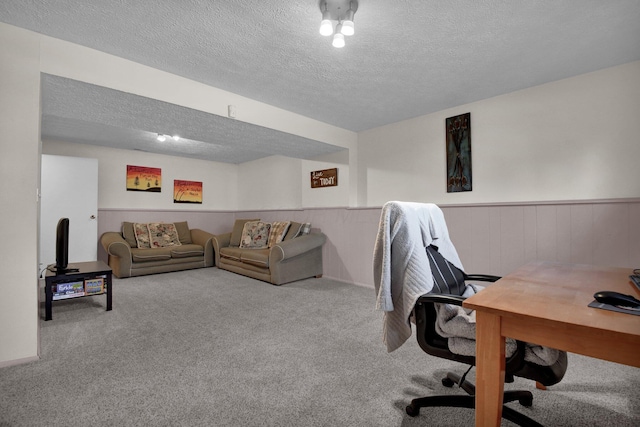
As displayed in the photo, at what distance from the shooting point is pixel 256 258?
449 cm

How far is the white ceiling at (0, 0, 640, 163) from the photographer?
1896 mm

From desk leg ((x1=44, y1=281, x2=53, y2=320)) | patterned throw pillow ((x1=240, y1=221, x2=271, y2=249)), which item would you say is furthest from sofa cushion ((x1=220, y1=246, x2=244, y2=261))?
desk leg ((x1=44, y1=281, x2=53, y2=320))

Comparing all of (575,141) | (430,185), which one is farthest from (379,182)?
(575,141)

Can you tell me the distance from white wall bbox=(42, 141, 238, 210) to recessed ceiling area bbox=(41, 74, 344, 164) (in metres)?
0.23

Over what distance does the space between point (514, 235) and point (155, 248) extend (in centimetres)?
532

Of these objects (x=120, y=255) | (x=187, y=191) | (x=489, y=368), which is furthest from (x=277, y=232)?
(x=489, y=368)

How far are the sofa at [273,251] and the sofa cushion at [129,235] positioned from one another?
140 cm

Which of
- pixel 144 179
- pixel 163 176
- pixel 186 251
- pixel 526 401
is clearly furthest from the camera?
pixel 163 176

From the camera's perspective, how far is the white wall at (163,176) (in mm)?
5383

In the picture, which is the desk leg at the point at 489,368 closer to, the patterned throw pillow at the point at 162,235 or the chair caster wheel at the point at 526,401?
the chair caster wheel at the point at 526,401

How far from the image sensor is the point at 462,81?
2.90 metres

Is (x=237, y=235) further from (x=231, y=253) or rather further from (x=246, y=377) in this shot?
(x=246, y=377)

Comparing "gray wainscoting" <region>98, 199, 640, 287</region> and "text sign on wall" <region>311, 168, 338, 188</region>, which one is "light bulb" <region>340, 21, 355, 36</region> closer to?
"gray wainscoting" <region>98, 199, 640, 287</region>

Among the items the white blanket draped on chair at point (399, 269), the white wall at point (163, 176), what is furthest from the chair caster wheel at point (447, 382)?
the white wall at point (163, 176)
